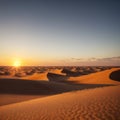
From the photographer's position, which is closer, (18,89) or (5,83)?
(18,89)

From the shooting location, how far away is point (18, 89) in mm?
24000

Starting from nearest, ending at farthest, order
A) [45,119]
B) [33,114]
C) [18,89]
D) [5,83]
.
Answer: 1. [45,119]
2. [33,114]
3. [18,89]
4. [5,83]

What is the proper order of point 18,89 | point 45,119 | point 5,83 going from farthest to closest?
point 5,83, point 18,89, point 45,119

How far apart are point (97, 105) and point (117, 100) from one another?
1.57 metres

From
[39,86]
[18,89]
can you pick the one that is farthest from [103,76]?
[18,89]

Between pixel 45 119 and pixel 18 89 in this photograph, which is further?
pixel 18 89

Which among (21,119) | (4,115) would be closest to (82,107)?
(21,119)

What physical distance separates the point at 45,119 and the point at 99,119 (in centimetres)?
275

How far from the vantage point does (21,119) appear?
34.0 ft

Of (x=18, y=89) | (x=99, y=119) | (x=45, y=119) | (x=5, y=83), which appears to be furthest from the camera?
(x=5, y=83)

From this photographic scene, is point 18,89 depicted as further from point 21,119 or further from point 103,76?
point 103,76

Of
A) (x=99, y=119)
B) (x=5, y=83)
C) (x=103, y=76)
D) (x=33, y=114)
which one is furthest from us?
(x=103, y=76)

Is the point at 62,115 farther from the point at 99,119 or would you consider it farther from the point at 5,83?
the point at 5,83

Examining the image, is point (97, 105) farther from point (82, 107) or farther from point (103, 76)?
point (103, 76)
